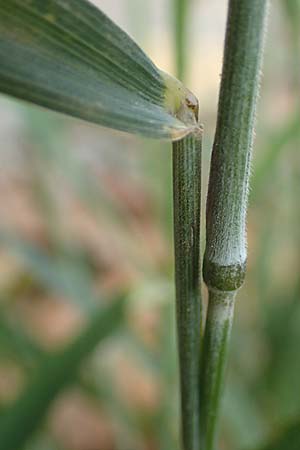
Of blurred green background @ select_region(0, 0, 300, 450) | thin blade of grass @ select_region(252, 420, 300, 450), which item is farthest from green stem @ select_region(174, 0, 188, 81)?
thin blade of grass @ select_region(252, 420, 300, 450)

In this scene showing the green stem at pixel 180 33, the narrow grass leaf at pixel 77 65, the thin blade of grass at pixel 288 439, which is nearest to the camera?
the narrow grass leaf at pixel 77 65

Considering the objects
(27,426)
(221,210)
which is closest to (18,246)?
(27,426)

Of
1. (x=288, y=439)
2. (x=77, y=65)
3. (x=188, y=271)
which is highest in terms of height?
(x=77, y=65)

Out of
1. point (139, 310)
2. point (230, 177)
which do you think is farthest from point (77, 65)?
point (139, 310)

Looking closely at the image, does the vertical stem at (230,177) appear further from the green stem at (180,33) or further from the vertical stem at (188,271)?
the green stem at (180,33)

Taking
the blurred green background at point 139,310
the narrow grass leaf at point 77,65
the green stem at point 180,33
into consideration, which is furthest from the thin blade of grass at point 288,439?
the green stem at point 180,33

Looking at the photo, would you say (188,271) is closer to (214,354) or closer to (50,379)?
(214,354)

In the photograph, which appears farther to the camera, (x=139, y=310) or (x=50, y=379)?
(x=139, y=310)
